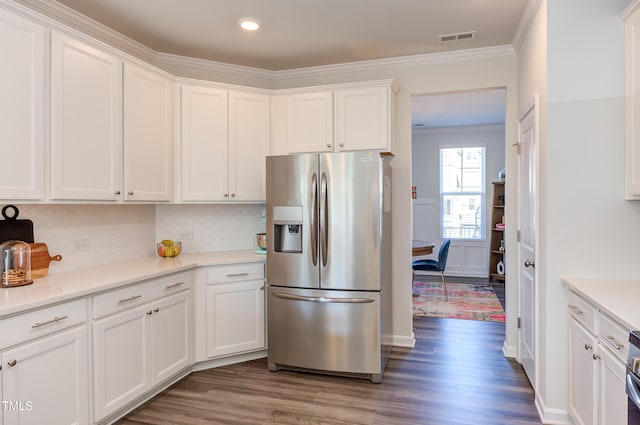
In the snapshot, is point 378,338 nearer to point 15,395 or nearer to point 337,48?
point 15,395

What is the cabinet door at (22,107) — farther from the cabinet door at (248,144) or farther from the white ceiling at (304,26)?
the cabinet door at (248,144)

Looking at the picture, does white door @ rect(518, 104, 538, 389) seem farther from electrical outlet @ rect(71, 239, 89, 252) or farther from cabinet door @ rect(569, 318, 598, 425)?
electrical outlet @ rect(71, 239, 89, 252)

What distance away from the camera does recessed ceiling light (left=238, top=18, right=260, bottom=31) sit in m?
3.10

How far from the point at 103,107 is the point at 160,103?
60 centimetres

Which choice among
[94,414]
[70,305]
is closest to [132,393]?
[94,414]

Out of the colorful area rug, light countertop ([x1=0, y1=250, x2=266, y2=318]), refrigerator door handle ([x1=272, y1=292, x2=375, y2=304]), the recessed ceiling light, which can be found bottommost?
the colorful area rug

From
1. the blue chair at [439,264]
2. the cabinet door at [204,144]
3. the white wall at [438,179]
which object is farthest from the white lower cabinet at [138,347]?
the white wall at [438,179]

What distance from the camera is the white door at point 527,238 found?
288cm

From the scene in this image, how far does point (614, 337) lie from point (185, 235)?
3.29 meters

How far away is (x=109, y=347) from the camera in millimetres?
2439

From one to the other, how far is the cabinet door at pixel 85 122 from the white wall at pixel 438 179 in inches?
224

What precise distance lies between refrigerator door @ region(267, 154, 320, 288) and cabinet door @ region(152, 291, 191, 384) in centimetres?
71

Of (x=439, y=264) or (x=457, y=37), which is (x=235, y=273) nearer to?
(x=457, y=37)

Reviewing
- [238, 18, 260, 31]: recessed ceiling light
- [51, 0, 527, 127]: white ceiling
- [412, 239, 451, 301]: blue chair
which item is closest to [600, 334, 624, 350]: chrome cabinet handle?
[51, 0, 527, 127]: white ceiling
